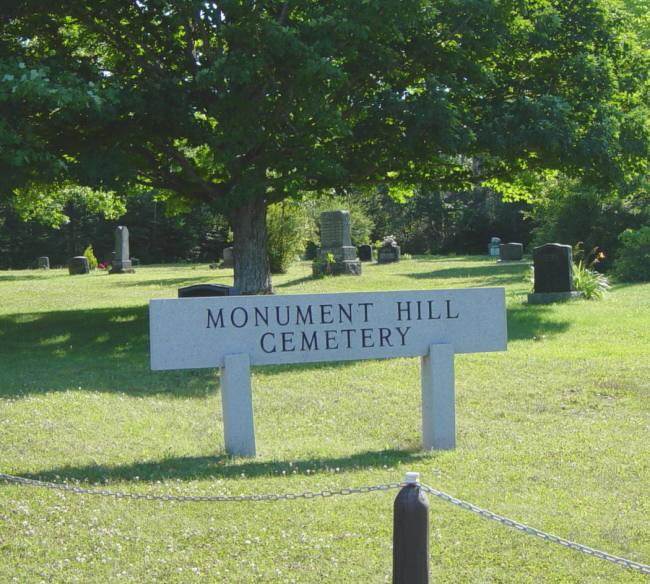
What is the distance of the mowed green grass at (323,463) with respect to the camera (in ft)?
17.4

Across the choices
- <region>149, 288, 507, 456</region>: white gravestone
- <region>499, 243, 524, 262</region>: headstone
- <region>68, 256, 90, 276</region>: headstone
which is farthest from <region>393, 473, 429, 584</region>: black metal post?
<region>68, 256, 90, 276</region>: headstone

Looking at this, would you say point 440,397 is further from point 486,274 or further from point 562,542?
point 486,274

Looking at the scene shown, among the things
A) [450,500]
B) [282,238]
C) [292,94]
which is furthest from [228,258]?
[450,500]

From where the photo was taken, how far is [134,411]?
9891mm

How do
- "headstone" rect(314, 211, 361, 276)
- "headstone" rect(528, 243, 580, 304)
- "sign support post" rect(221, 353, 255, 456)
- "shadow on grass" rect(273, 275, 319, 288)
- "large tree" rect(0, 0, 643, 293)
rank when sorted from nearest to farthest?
"sign support post" rect(221, 353, 255, 456)
"large tree" rect(0, 0, 643, 293)
"headstone" rect(528, 243, 580, 304)
"shadow on grass" rect(273, 275, 319, 288)
"headstone" rect(314, 211, 361, 276)

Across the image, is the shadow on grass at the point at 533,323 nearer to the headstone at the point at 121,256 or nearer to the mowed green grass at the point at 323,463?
the mowed green grass at the point at 323,463

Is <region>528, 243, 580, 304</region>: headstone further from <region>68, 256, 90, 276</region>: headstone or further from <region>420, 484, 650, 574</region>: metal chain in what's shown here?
<region>68, 256, 90, 276</region>: headstone

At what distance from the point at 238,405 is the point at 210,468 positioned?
61 cm

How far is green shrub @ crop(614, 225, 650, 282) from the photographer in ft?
84.3

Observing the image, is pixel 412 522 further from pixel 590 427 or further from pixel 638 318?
pixel 638 318

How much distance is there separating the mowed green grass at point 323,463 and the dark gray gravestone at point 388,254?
25500 millimetres

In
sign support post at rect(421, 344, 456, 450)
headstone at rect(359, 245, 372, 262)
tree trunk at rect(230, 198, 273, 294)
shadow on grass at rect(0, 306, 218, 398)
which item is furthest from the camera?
headstone at rect(359, 245, 372, 262)

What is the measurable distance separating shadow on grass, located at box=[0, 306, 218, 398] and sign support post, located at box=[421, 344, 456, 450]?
155 inches

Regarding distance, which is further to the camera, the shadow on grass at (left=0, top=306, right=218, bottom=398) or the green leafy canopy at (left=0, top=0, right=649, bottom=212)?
the green leafy canopy at (left=0, top=0, right=649, bottom=212)
